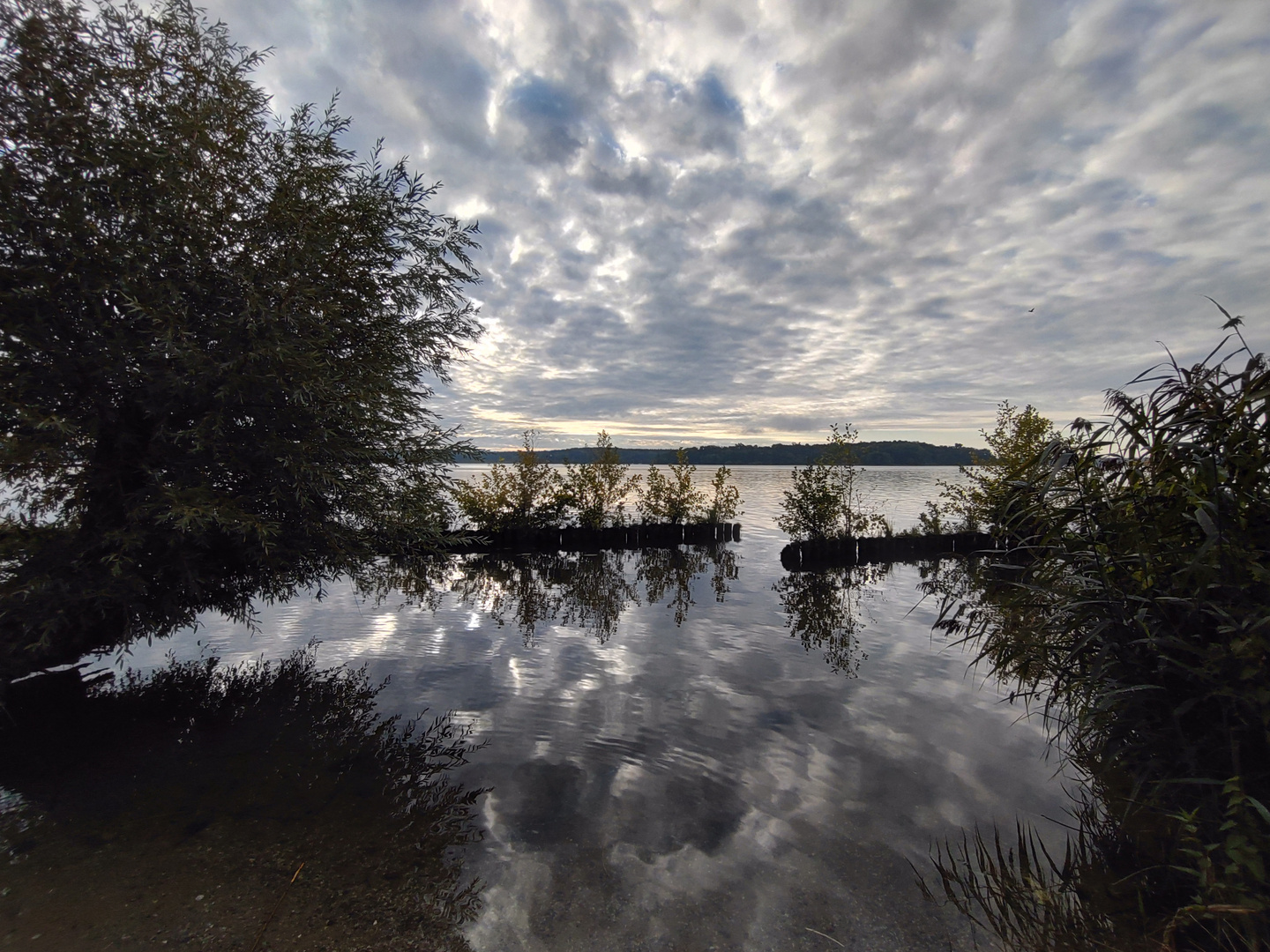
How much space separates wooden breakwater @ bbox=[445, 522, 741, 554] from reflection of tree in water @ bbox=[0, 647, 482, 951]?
12.5 metres

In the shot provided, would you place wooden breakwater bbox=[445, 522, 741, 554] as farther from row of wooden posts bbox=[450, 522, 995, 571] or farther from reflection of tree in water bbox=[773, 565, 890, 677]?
reflection of tree in water bbox=[773, 565, 890, 677]

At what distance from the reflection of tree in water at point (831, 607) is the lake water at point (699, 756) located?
0.11m

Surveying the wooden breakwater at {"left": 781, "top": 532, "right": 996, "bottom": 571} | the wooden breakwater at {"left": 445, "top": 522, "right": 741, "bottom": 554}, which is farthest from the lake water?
the wooden breakwater at {"left": 445, "top": 522, "right": 741, "bottom": 554}

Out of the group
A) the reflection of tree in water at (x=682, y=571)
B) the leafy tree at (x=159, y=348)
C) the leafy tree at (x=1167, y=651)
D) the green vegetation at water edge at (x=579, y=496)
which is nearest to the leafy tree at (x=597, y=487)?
the green vegetation at water edge at (x=579, y=496)

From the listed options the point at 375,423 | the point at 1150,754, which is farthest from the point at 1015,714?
the point at 375,423

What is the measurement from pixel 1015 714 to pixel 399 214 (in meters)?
11.2

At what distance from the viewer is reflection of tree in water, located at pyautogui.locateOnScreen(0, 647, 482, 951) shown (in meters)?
3.67

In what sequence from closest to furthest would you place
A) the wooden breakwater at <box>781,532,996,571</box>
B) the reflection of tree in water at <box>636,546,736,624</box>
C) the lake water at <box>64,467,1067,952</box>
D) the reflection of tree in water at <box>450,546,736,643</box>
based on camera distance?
the lake water at <box>64,467,1067,952</box>
the reflection of tree in water at <box>450,546,736,643</box>
the reflection of tree in water at <box>636,546,736,624</box>
the wooden breakwater at <box>781,532,996,571</box>

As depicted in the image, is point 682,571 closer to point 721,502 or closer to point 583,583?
point 583,583

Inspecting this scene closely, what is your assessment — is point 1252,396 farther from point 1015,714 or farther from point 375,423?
point 375,423

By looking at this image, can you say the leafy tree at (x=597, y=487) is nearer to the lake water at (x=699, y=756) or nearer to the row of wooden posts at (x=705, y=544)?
the row of wooden posts at (x=705, y=544)

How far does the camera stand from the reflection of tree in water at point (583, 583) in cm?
1177

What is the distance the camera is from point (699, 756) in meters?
5.91

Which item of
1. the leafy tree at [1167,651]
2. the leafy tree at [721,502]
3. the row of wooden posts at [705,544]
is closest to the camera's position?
the leafy tree at [1167,651]
